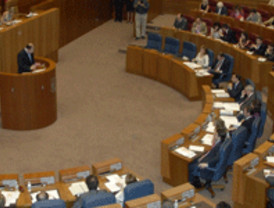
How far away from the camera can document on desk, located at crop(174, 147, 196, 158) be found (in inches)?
346

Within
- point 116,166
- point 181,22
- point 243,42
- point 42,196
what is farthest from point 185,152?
point 181,22

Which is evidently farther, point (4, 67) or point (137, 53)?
point (137, 53)

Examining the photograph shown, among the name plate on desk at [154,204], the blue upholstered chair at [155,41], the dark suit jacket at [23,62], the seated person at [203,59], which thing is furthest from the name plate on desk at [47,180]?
the blue upholstered chair at [155,41]

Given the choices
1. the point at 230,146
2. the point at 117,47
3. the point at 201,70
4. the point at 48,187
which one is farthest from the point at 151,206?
the point at 117,47

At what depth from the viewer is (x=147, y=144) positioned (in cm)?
1069

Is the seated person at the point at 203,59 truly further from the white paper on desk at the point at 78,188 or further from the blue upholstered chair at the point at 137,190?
the blue upholstered chair at the point at 137,190

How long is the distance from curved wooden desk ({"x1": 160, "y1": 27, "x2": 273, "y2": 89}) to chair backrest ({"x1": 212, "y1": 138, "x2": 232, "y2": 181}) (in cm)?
501

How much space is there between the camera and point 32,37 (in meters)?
13.8

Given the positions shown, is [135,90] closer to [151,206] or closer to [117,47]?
[117,47]

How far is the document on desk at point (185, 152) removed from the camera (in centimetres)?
880

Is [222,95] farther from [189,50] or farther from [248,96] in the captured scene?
[189,50]

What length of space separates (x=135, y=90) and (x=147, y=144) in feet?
10.7

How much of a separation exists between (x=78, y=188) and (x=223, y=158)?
95.2 inches

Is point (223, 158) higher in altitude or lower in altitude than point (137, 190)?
lower
